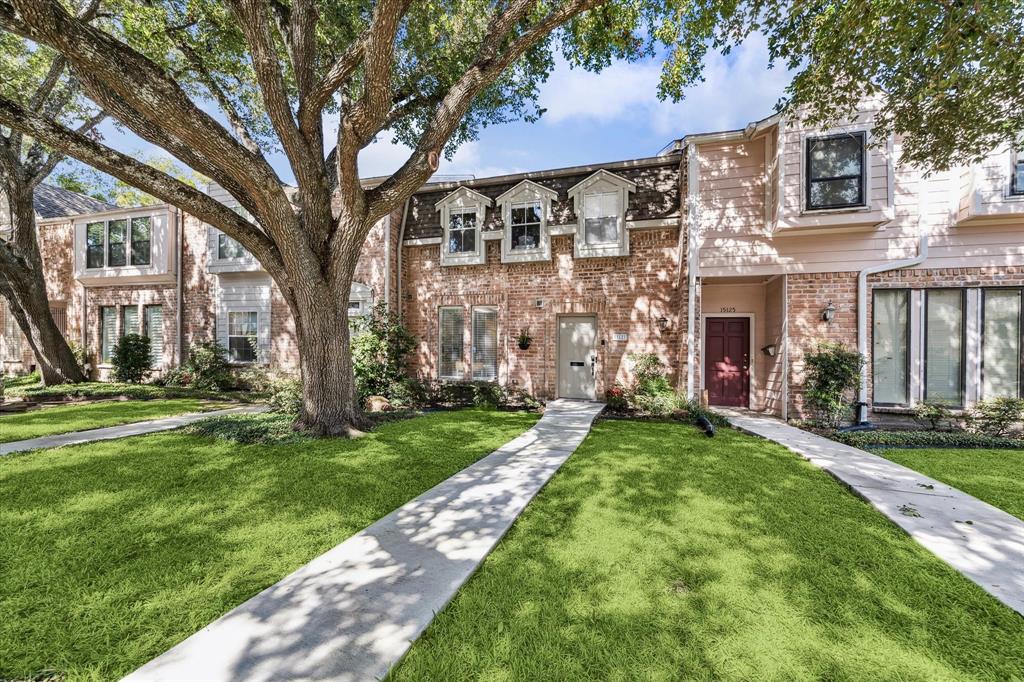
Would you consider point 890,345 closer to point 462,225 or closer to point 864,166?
point 864,166

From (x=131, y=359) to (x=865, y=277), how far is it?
19.3 metres

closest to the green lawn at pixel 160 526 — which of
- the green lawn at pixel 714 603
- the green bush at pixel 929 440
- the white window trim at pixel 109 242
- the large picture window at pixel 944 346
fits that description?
the green lawn at pixel 714 603

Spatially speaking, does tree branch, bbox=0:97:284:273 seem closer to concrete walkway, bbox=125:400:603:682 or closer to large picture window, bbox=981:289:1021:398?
concrete walkway, bbox=125:400:603:682

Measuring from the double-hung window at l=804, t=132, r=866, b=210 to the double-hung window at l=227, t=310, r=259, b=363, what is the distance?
14276 millimetres

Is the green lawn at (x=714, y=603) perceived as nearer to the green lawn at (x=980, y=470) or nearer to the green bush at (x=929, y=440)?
the green lawn at (x=980, y=470)

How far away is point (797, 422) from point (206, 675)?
9.04 meters

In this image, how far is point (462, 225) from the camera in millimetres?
10234

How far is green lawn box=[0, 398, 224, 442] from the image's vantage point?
6359mm

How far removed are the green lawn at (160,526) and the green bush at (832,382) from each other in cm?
628

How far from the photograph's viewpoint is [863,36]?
4809 millimetres

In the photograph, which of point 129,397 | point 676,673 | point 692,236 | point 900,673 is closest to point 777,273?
point 692,236

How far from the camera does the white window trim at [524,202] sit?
9453mm

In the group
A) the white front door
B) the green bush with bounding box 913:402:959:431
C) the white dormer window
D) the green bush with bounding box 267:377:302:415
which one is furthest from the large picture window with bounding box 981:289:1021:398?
the green bush with bounding box 267:377:302:415

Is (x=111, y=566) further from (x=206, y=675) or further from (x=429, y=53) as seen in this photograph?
(x=429, y=53)
